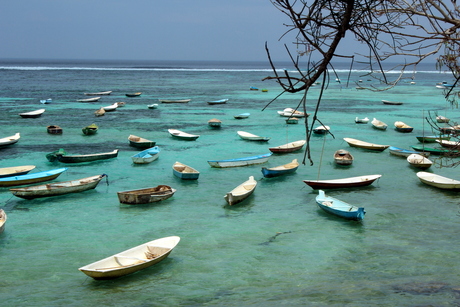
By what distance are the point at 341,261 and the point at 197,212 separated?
503cm

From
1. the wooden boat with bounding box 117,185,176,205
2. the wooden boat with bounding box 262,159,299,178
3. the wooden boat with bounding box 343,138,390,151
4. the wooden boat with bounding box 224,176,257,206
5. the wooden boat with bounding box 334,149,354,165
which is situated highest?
the wooden boat with bounding box 343,138,390,151

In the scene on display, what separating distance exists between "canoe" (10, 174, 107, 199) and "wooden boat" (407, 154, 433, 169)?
12.8 meters

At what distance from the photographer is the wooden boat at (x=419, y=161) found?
60.5 feet

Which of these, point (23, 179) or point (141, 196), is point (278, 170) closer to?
point (141, 196)

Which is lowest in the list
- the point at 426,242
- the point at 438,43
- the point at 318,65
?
the point at 426,242

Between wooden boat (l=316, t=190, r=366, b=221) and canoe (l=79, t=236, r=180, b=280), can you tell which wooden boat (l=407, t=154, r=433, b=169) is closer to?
wooden boat (l=316, t=190, r=366, b=221)

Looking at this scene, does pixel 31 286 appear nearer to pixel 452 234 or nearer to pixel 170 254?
pixel 170 254

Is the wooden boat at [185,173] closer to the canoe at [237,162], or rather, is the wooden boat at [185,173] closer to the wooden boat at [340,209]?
the canoe at [237,162]

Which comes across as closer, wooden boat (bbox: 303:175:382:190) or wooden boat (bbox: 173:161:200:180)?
wooden boat (bbox: 303:175:382:190)

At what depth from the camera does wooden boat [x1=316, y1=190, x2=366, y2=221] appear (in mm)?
12617

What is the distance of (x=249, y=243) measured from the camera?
1156 centimetres

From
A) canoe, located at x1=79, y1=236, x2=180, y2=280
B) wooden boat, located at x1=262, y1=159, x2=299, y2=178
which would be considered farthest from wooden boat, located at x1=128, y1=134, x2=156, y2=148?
canoe, located at x1=79, y1=236, x2=180, y2=280

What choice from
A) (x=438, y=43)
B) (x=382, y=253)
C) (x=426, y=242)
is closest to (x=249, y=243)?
(x=382, y=253)

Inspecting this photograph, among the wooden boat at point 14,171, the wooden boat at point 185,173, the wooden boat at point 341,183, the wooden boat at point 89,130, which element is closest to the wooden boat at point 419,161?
the wooden boat at point 341,183
